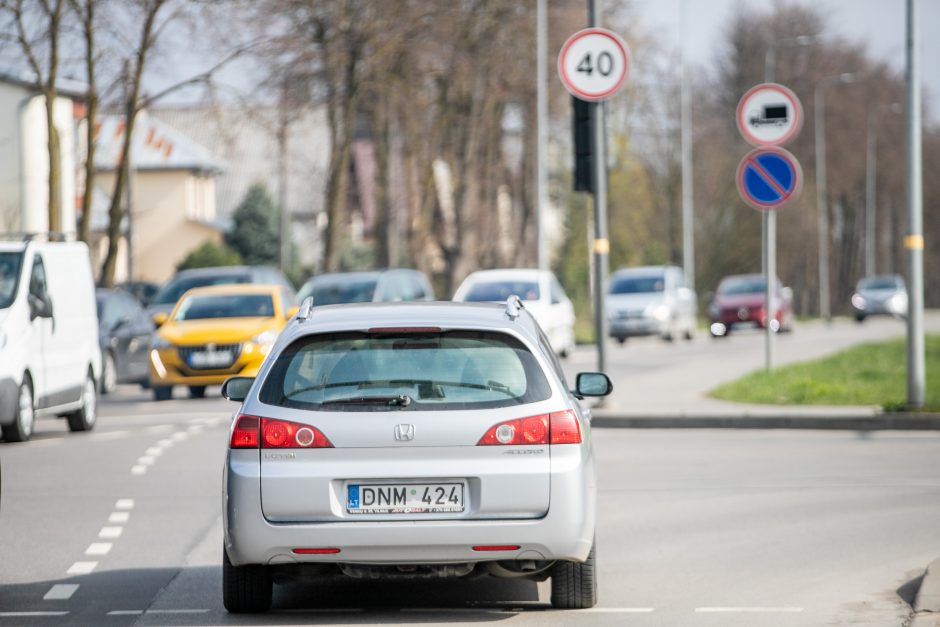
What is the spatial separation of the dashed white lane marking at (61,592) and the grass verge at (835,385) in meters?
11.1

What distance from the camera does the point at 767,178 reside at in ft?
65.7

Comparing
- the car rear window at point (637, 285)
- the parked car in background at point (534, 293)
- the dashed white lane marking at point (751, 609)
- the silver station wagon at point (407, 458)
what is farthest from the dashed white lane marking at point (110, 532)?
the car rear window at point (637, 285)

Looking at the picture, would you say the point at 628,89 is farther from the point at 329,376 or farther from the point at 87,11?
the point at 329,376

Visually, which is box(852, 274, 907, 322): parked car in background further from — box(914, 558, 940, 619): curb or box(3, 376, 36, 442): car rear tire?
box(914, 558, 940, 619): curb

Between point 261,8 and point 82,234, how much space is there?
674 cm

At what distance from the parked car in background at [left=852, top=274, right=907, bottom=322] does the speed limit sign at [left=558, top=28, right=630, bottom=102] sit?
144 feet

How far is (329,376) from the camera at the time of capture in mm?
7527

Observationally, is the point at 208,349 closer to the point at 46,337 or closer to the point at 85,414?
the point at 85,414

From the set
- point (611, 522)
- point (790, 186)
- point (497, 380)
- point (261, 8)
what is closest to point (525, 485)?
point (497, 380)

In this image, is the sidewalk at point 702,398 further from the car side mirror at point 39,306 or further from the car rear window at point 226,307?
the car side mirror at point 39,306

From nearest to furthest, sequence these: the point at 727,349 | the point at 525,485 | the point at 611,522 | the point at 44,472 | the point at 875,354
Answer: the point at 525,485
the point at 611,522
the point at 44,472
the point at 875,354
the point at 727,349

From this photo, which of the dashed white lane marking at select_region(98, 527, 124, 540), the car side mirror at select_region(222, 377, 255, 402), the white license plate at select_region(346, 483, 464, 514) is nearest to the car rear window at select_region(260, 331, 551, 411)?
the white license plate at select_region(346, 483, 464, 514)

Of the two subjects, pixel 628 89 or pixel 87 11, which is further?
pixel 628 89

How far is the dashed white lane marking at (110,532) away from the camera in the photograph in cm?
Result: 1071
